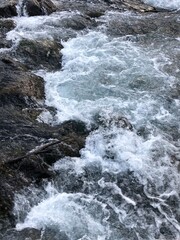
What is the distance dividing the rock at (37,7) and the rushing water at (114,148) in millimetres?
1485

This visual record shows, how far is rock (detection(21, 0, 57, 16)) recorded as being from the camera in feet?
49.3

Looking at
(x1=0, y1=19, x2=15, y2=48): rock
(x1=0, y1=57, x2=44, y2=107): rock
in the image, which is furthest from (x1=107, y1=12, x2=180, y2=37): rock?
(x1=0, y1=57, x2=44, y2=107): rock

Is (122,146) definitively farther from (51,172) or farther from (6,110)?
(6,110)

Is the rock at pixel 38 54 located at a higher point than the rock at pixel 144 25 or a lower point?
higher

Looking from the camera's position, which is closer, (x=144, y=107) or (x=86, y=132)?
(x=86, y=132)

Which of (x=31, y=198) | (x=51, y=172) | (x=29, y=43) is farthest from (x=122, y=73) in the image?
(x=31, y=198)

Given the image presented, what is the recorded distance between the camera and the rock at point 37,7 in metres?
15.0

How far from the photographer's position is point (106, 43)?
13.8 meters

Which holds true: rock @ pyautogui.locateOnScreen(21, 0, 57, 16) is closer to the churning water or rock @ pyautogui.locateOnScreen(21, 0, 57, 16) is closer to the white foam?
the churning water

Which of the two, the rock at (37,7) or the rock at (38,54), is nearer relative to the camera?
the rock at (38,54)

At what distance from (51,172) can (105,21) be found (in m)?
9.09

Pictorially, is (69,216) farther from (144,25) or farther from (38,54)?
(144,25)

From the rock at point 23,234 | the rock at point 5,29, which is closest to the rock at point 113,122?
the rock at point 23,234

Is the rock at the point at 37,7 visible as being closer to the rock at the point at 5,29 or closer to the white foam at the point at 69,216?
the rock at the point at 5,29
